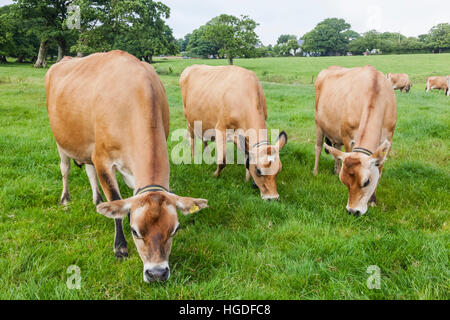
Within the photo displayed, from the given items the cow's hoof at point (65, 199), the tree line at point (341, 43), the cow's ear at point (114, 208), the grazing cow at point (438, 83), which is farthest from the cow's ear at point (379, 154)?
the tree line at point (341, 43)

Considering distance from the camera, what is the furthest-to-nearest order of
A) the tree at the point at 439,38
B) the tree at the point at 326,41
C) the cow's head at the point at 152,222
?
the tree at the point at 326,41
the tree at the point at 439,38
the cow's head at the point at 152,222

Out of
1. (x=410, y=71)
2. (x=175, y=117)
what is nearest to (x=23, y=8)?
(x=175, y=117)

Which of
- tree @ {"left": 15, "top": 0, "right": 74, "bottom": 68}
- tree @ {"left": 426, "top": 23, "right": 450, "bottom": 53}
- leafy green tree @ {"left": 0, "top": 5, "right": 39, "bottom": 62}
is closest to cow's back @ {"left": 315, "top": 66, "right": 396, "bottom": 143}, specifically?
tree @ {"left": 15, "top": 0, "right": 74, "bottom": 68}

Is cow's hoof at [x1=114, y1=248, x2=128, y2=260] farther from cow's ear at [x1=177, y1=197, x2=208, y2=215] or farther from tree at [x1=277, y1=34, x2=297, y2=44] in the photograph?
tree at [x1=277, y1=34, x2=297, y2=44]

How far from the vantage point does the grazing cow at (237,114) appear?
5129 millimetres

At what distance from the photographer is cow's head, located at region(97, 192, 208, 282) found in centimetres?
278

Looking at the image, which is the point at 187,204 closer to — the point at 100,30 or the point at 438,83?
the point at 438,83

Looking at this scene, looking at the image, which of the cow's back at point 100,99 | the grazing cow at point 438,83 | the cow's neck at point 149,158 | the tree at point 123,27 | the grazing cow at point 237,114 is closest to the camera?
the cow's neck at point 149,158

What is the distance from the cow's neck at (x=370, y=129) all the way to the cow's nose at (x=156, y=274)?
3.31 metres

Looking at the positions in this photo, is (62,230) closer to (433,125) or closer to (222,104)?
(222,104)

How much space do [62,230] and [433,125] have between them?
9.96 m

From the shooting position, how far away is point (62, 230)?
3.98 metres

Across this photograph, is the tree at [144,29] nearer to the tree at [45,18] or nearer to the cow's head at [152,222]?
the tree at [45,18]

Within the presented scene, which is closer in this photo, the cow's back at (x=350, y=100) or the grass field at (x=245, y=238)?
the grass field at (x=245, y=238)
